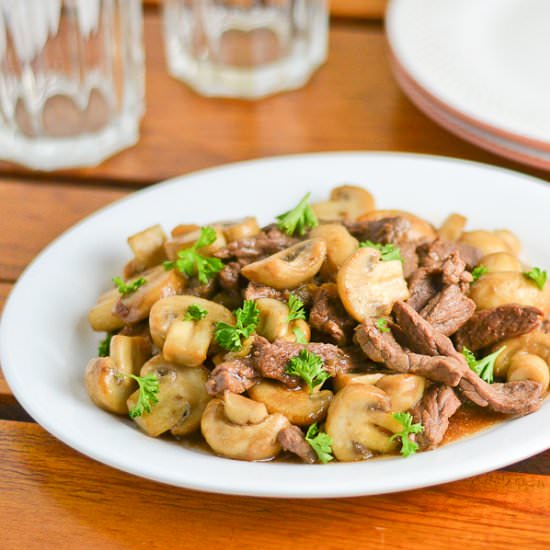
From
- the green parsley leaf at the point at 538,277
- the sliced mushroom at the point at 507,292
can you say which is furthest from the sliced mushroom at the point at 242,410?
the green parsley leaf at the point at 538,277

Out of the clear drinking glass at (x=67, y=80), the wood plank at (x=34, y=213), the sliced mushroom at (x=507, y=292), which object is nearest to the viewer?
the sliced mushroom at (x=507, y=292)

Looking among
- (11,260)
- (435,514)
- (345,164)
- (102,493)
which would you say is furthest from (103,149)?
(435,514)

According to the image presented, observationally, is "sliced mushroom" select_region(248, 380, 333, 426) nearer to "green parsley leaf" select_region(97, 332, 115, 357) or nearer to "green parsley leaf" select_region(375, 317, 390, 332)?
"green parsley leaf" select_region(375, 317, 390, 332)

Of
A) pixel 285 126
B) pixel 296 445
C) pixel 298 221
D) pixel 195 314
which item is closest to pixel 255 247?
pixel 298 221

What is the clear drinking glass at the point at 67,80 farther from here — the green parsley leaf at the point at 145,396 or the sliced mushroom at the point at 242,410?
the sliced mushroom at the point at 242,410

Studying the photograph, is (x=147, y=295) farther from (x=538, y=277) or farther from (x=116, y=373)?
(x=538, y=277)

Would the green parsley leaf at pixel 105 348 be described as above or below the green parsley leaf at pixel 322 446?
below

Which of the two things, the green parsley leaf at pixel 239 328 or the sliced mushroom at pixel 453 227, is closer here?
the green parsley leaf at pixel 239 328
